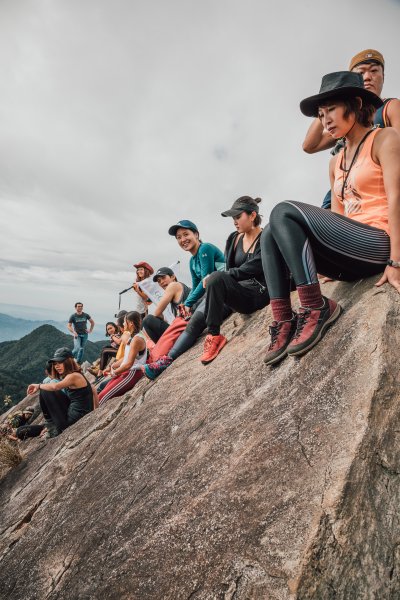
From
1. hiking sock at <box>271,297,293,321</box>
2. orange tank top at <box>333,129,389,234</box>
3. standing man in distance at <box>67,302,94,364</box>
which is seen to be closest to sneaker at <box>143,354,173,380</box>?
hiking sock at <box>271,297,293,321</box>

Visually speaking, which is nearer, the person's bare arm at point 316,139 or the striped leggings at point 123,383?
the person's bare arm at point 316,139

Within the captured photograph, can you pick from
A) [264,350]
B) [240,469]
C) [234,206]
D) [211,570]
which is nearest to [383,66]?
[234,206]

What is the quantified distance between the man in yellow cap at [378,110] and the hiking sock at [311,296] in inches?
84.3

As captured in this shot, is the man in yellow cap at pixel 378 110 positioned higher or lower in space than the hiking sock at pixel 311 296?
higher

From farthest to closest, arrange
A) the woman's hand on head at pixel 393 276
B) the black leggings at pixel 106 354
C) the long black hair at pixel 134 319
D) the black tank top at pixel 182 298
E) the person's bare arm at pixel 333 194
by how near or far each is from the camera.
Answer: the black leggings at pixel 106 354 → the long black hair at pixel 134 319 → the black tank top at pixel 182 298 → the person's bare arm at pixel 333 194 → the woman's hand on head at pixel 393 276

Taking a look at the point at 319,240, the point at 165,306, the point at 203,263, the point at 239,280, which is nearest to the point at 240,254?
the point at 239,280

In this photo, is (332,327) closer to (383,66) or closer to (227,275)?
(227,275)

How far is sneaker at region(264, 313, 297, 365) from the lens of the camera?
3.25 metres

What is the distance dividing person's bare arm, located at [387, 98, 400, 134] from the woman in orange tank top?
25.4 inches

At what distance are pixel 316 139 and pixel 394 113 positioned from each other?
926 mm

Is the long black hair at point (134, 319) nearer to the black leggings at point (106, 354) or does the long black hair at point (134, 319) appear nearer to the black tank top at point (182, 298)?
the black tank top at point (182, 298)

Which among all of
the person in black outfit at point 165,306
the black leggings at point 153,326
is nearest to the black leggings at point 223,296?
the person in black outfit at point 165,306

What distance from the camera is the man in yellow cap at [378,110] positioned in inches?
142

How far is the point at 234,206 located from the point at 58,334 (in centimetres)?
9472
